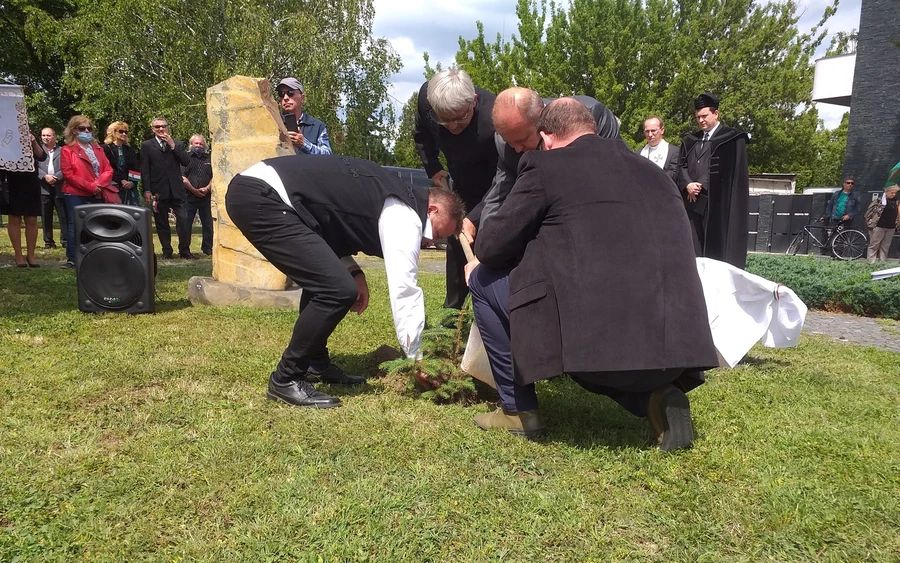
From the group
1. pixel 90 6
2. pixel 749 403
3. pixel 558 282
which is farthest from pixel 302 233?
pixel 90 6

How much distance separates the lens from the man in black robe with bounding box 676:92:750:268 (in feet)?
16.5

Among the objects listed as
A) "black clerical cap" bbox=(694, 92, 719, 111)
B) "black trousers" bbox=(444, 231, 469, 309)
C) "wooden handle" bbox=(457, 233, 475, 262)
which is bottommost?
"black trousers" bbox=(444, 231, 469, 309)

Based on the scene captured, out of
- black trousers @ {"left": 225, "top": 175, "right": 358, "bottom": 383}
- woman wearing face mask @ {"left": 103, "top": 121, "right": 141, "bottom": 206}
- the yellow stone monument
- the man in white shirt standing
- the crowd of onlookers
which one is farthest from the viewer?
woman wearing face mask @ {"left": 103, "top": 121, "right": 141, "bottom": 206}

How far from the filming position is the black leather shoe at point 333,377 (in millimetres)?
3904

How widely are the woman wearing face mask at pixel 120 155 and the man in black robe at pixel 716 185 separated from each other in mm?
7695

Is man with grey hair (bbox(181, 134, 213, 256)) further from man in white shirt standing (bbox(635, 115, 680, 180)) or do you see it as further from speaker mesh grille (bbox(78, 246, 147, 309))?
man in white shirt standing (bbox(635, 115, 680, 180))

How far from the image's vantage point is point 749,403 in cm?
362

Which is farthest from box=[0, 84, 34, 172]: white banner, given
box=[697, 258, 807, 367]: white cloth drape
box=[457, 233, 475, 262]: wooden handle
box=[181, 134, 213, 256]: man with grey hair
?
box=[697, 258, 807, 367]: white cloth drape

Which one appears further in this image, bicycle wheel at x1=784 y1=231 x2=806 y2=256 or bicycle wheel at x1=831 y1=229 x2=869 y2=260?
bicycle wheel at x1=784 y1=231 x2=806 y2=256

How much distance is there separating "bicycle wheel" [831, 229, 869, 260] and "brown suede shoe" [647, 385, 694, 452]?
13.8 meters

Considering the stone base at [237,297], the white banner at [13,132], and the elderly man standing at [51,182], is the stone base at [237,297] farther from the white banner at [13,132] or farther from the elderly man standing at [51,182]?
the elderly man standing at [51,182]

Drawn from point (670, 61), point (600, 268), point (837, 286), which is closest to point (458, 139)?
point (600, 268)

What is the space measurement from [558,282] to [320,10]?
22.1 meters

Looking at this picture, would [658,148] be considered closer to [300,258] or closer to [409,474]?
[300,258]
